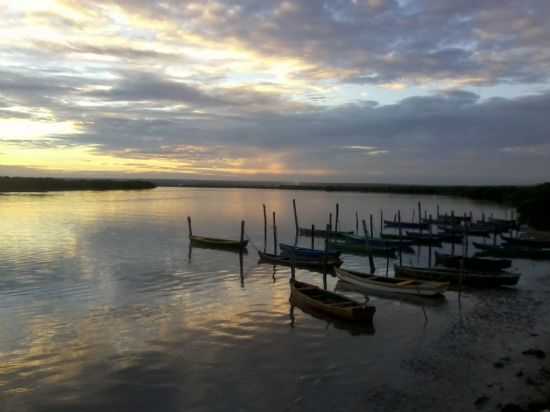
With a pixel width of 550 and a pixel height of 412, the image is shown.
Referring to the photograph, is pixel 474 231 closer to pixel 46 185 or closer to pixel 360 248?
pixel 360 248

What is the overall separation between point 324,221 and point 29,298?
51310 millimetres

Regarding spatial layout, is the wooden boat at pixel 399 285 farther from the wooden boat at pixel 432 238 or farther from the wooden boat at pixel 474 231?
the wooden boat at pixel 474 231

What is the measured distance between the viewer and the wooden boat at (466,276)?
1065 inches

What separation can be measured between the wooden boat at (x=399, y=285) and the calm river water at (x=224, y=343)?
697mm

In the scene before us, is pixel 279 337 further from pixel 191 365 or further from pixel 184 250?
pixel 184 250

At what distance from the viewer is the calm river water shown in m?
13.0

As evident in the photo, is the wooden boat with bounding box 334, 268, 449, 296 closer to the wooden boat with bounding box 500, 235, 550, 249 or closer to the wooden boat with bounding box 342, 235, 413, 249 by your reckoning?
the wooden boat with bounding box 342, 235, 413, 249

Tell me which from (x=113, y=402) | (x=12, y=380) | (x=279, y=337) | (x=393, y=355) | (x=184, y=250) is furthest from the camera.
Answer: (x=184, y=250)

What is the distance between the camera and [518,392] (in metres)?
12.8

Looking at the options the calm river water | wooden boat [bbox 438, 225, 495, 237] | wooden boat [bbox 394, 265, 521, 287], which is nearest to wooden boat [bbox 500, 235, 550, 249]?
wooden boat [bbox 438, 225, 495, 237]

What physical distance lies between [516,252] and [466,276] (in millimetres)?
14213

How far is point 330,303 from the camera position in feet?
68.0

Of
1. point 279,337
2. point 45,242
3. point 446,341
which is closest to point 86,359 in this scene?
point 279,337

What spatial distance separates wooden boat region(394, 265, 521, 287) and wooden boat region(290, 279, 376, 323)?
849cm
